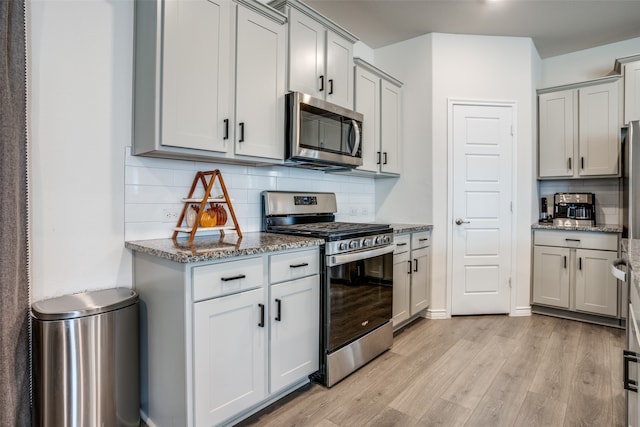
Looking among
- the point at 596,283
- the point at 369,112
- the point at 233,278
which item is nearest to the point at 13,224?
the point at 233,278

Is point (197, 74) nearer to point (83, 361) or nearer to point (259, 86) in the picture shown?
point (259, 86)

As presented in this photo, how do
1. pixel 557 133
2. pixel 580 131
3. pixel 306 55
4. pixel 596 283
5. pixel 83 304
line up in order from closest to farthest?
pixel 83 304 < pixel 306 55 < pixel 596 283 < pixel 580 131 < pixel 557 133

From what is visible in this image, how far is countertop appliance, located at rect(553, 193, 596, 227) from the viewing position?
3.69 m

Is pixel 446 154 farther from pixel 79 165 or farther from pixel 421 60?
pixel 79 165

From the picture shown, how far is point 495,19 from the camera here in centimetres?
321

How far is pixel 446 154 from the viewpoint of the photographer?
3.49m

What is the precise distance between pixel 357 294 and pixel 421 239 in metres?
1.26

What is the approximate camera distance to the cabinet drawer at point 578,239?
10.6 ft

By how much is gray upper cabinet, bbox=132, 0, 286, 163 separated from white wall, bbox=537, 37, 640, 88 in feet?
11.2

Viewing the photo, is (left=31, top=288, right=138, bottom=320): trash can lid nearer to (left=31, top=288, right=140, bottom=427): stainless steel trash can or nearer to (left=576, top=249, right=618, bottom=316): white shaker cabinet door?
(left=31, top=288, right=140, bottom=427): stainless steel trash can

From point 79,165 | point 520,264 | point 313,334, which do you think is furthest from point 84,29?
point 520,264

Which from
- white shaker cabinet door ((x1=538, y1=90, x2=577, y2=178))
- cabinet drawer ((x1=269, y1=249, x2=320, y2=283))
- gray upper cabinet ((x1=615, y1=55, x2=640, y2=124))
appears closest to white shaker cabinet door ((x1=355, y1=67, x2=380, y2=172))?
cabinet drawer ((x1=269, y1=249, x2=320, y2=283))

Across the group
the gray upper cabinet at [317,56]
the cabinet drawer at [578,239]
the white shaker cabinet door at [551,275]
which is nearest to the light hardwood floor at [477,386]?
the white shaker cabinet door at [551,275]

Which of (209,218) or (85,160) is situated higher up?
(85,160)
